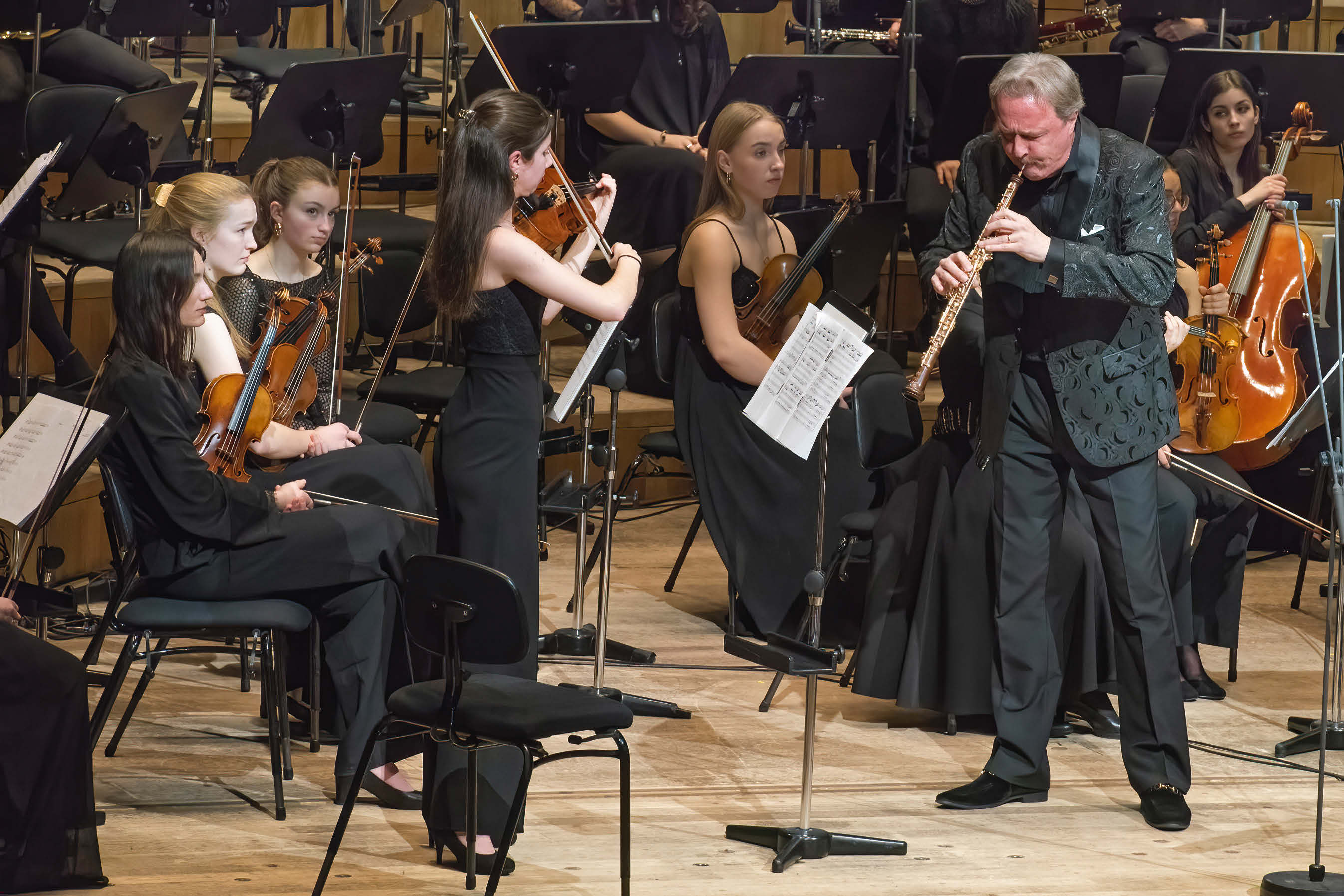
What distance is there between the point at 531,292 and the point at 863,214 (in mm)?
2078

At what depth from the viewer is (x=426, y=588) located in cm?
276

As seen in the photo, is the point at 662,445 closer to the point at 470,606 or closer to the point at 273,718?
the point at 273,718

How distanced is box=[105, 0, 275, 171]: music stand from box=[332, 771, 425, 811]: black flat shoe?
263 cm

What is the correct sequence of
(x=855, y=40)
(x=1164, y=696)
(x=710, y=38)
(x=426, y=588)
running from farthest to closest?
1. (x=855, y=40)
2. (x=710, y=38)
3. (x=1164, y=696)
4. (x=426, y=588)

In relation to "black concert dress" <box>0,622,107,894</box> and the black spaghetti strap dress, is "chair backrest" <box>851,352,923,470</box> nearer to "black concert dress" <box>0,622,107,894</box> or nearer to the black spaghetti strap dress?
the black spaghetti strap dress

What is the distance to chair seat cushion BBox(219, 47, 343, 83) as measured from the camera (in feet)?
21.5

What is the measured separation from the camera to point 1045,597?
3.65m

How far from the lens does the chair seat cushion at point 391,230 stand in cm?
568

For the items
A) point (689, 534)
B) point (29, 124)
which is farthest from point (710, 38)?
point (29, 124)

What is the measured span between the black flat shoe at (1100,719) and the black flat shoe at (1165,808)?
1.79ft

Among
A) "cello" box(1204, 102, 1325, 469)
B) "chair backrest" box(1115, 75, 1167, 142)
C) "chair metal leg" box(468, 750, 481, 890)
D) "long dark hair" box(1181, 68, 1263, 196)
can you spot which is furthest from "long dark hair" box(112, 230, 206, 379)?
"chair backrest" box(1115, 75, 1167, 142)

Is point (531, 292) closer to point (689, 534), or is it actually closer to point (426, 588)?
point (426, 588)

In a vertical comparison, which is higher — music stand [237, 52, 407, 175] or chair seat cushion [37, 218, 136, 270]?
music stand [237, 52, 407, 175]

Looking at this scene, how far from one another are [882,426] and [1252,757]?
116 centimetres
